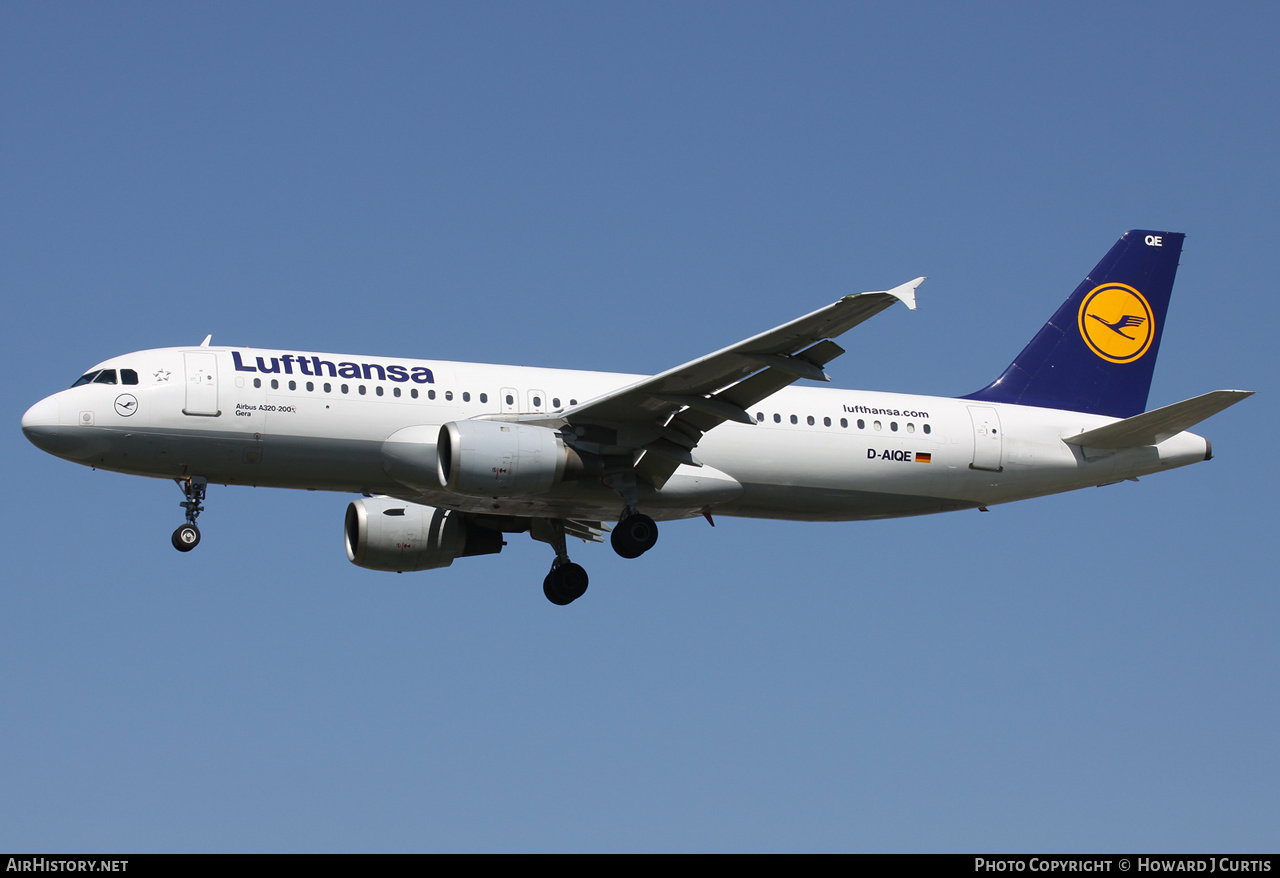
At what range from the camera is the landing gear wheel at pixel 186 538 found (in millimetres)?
28047

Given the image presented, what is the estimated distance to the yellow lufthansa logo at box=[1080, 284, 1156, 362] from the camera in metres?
34.3

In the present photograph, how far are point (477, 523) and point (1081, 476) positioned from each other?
1295cm

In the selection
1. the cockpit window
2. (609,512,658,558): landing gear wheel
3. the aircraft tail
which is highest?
the aircraft tail

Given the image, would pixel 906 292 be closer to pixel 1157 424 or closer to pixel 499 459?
pixel 499 459

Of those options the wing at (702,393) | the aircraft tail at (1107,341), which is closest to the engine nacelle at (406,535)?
the wing at (702,393)

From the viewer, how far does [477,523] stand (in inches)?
1280

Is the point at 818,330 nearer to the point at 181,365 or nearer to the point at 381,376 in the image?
the point at 381,376

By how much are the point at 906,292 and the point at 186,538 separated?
1418 cm

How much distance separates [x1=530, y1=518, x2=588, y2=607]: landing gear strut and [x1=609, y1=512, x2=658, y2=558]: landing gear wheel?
11.5 feet

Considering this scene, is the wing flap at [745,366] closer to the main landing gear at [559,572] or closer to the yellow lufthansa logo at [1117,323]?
the main landing gear at [559,572]

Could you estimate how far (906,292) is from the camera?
23.1 m

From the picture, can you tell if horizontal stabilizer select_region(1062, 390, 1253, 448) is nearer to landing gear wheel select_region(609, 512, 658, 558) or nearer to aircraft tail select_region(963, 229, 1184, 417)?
aircraft tail select_region(963, 229, 1184, 417)

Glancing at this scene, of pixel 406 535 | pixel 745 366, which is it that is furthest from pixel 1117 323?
pixel 406 535

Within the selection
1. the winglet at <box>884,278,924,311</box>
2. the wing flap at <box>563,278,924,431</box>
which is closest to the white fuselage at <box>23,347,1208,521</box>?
the wing flap at <box>563,278,924,431</box>
